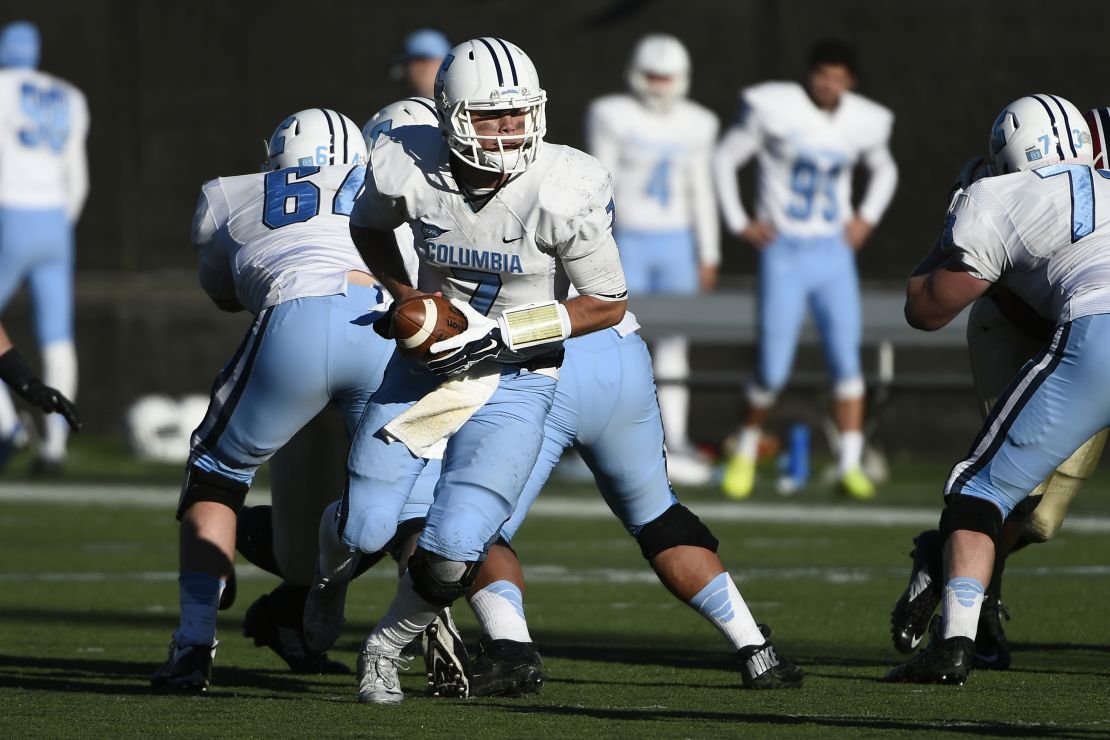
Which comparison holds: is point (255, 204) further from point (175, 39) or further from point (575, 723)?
point (175, 39)

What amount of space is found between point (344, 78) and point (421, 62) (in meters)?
8.08

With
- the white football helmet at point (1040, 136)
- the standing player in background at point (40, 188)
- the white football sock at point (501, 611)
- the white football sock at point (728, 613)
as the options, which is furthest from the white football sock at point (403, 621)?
the standing player in background at point (40, 188)

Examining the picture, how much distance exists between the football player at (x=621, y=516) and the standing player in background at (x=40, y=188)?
7.20 metres

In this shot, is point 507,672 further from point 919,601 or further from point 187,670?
point 919,601

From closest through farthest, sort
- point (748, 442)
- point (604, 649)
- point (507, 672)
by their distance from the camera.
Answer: point (507, 672), point (604, 649), point (748, 442)

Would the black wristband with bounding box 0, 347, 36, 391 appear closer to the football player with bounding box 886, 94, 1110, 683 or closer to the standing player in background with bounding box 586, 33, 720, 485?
the football player with bounding box 886, 94, 1110, 683

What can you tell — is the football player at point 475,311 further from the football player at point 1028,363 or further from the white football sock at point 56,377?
the white football sock at point 56,377

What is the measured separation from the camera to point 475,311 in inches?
182

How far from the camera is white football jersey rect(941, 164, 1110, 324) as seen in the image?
5.00 meters

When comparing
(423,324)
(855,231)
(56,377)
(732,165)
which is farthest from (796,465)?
(423,324)

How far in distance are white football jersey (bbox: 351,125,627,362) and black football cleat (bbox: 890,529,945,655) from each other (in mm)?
1163

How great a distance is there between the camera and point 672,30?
1509 centimetres

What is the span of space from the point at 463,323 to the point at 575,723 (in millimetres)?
911

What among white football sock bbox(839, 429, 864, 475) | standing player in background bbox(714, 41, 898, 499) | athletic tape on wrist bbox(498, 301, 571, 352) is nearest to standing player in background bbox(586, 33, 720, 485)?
standing player in background bbox(714, 41, 898, 499)
